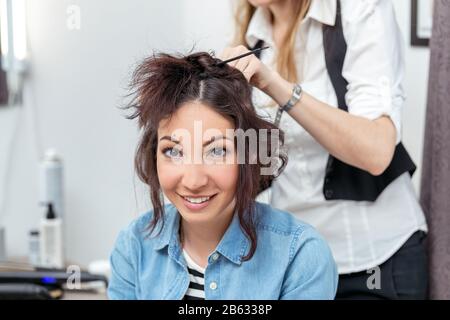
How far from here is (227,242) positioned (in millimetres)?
903

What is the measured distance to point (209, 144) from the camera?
0.82 meters

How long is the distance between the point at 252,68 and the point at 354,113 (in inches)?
7.4

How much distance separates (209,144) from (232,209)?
0.13 metres

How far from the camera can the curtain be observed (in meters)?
1.02

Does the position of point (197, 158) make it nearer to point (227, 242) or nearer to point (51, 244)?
point (227, 242)

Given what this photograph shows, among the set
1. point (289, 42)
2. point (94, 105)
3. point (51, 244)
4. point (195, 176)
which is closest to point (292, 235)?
point (195, 176)

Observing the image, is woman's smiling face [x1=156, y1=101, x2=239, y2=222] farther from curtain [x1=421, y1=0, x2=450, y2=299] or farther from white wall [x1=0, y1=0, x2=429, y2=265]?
curtain [x1=421, y1=0, x2=450, y2=299]

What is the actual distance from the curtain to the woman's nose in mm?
448

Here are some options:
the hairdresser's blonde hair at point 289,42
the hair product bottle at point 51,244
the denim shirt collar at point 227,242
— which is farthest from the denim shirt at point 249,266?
the hair product bottle at point 51,244

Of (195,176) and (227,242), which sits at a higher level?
(195,176)
